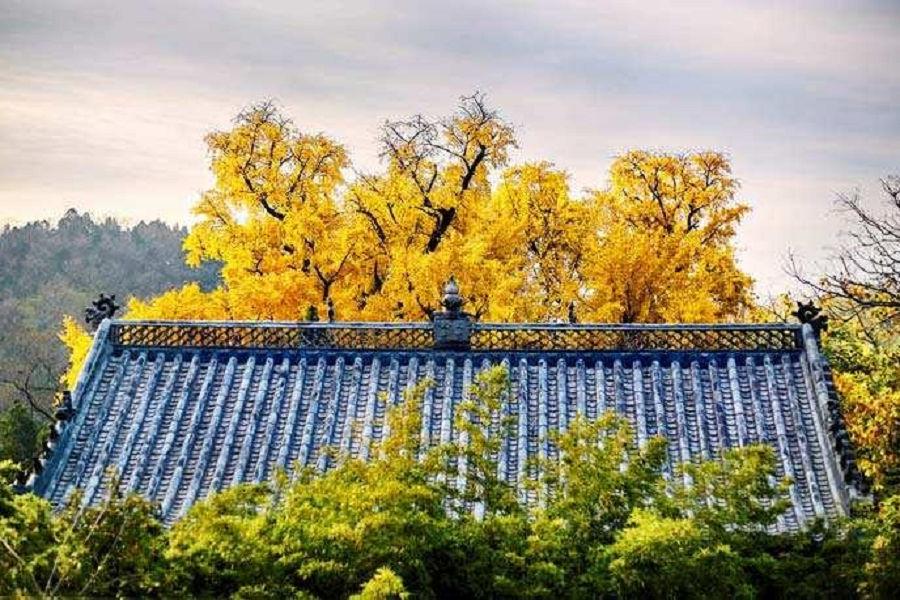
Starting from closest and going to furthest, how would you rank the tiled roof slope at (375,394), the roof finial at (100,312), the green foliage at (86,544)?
the green foliage at (86,544)
the tiled roof slope at (375,394)
the roof finial at (100,312)

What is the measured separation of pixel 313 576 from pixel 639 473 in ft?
14.3

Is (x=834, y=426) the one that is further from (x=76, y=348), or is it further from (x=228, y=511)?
(x=76, y=348)

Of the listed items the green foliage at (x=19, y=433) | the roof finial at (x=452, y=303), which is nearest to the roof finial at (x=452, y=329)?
the roof finial at (x=452, y=303)

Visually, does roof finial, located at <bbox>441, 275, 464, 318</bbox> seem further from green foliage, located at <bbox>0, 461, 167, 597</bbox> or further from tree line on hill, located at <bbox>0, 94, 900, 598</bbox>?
green foliage, located at <bbox>0, 461, 167, 597</bbox>

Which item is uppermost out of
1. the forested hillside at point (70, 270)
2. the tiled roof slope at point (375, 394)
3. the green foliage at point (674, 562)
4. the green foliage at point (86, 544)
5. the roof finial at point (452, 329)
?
the forested hillside at point (70, 270)

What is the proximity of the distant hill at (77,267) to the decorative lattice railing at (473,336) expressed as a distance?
2047 inches

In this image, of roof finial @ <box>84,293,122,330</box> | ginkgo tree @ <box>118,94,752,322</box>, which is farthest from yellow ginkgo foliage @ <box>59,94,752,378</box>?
roof finial @ <box>84,293,122,330</box>

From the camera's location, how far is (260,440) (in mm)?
22172

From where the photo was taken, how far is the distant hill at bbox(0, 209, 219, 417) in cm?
8375

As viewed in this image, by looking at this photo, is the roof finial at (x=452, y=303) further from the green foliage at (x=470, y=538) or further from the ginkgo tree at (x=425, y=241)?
the ginkgo tree at (x=425, y=241)

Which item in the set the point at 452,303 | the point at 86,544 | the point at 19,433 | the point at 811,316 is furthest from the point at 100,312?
the point at 19,433

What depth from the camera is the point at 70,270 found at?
94188 millimetres

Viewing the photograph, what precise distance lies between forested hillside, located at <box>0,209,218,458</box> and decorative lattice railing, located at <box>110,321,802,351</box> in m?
48.3

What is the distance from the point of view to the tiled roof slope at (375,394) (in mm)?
21484
